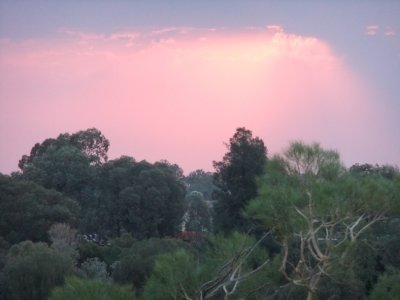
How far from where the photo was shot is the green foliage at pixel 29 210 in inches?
1489

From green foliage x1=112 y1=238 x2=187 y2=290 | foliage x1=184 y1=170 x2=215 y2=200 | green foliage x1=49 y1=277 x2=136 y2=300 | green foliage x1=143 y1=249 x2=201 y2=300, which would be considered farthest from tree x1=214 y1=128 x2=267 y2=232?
foliage x1=184 y1=170 x2=215 y2=200

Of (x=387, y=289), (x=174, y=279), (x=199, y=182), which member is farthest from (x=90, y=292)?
(x=199, y=182)

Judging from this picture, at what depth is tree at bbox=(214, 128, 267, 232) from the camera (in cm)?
3366

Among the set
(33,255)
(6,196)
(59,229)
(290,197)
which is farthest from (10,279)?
(6,196)

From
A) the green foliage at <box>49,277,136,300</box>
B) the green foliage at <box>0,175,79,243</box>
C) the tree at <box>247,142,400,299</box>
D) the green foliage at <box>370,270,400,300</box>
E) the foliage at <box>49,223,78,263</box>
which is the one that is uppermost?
the green foliage at <box>0,175,79,243</box>

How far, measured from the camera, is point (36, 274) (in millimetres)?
23375

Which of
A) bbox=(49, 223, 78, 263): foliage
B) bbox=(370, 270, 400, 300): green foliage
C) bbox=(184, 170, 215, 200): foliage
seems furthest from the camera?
bbox=(184, 170, 215, 200): foliage

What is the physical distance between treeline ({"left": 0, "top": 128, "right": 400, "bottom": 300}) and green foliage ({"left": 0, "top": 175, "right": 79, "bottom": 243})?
6 centimetres

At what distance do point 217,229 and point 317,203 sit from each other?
20537 mm

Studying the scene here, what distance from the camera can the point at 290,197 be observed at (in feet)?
44.5

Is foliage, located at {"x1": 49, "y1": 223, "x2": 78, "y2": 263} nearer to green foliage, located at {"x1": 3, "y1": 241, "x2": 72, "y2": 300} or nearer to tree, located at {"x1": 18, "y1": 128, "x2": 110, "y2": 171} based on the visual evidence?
green foliage, located at {"x1": 3, "y1": 241, "x2": 72, "y2": 300}

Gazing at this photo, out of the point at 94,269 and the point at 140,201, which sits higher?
the point at 140,201

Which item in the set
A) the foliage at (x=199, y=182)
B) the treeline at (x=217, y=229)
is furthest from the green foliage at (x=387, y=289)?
the foliage at (x=199, y=182)

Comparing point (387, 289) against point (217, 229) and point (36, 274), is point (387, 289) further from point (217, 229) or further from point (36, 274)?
point (217, 229)
